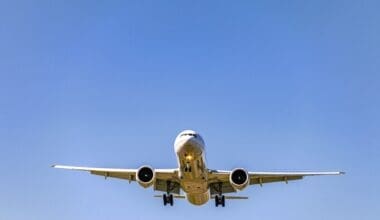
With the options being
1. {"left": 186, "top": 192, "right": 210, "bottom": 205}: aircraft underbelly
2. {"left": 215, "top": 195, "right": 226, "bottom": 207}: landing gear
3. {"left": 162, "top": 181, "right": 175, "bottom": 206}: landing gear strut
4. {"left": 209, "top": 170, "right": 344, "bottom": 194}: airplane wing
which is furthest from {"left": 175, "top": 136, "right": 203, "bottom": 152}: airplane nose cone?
{"left": 215, "top": 195, "right": 226, "bottom": 207}: landing gear

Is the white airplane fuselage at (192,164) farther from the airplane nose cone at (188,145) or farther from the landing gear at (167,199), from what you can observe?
the landing gear at (167,199)

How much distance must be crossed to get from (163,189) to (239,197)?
563 centimetres

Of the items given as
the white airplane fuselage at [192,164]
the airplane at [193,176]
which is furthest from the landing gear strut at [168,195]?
the white airplane fuselage at [192,164]

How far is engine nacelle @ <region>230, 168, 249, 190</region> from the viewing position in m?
34.2

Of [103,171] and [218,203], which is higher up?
[103,171]

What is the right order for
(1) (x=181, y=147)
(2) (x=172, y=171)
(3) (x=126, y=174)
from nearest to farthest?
(1) (x=181, y=147)
(2) (x=172, y=171)
(3) (x=126, y=174)

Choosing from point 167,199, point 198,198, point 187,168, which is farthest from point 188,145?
point 167,199

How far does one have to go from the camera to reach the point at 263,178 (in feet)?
128

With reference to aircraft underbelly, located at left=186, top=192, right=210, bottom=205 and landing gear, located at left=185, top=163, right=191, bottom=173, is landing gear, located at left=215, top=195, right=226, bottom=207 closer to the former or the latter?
aircraft underbelly, located at left=186, top=192, right=210, bottom=205

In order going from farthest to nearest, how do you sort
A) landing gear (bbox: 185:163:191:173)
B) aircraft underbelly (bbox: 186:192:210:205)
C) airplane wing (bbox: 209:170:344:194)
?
1. airplane wing (bbox: 209:170:344:194)
2. aircraft underbelly (bbox: 186:192:210:205)
3. landing gear (bbox: 185:163:191:173)

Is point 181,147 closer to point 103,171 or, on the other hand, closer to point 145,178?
point 145,178

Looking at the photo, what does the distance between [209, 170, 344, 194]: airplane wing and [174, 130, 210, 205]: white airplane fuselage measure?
47.7 inches

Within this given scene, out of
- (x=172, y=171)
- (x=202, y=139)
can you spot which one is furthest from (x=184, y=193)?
(x=202, y=139)

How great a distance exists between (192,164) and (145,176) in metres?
3.32
